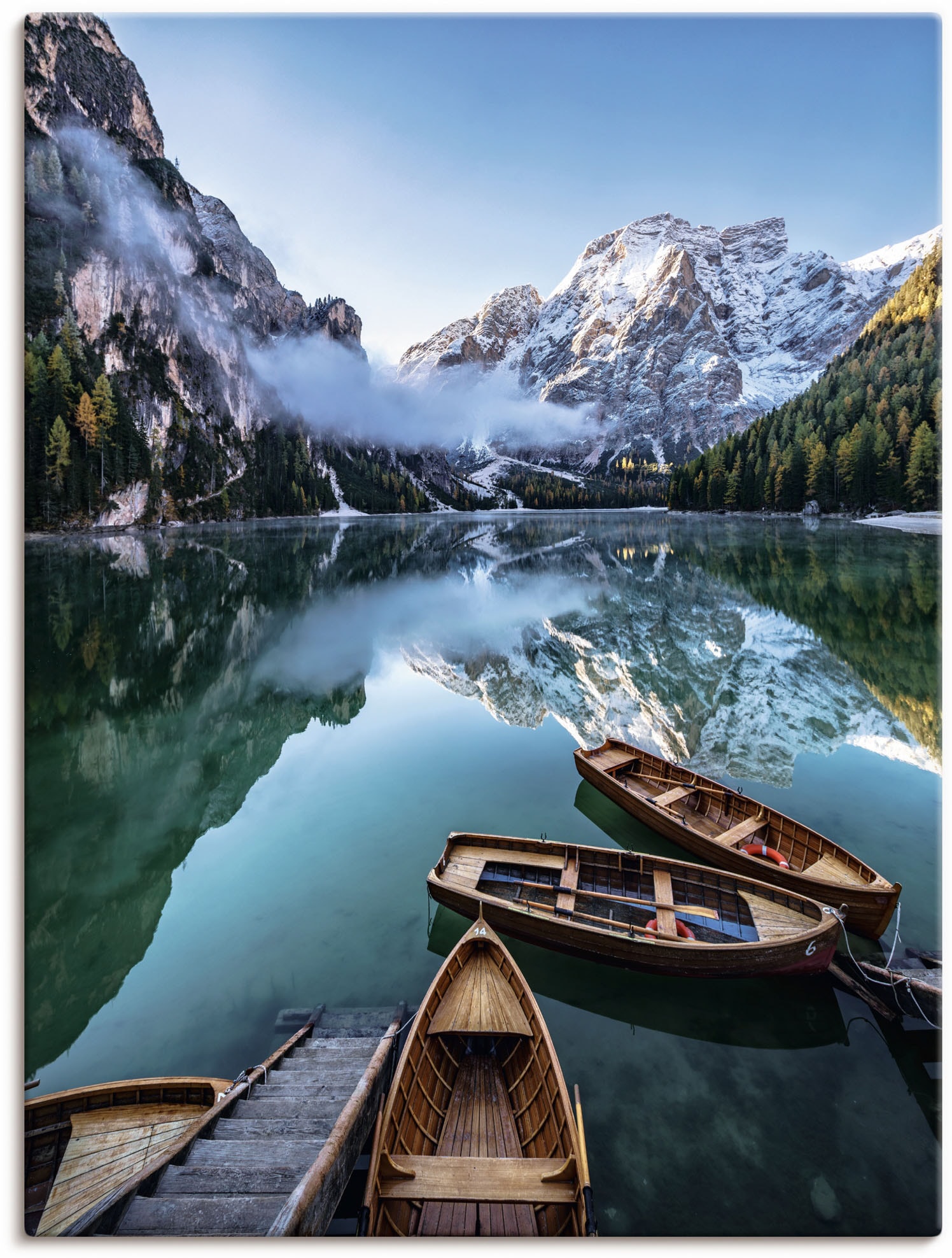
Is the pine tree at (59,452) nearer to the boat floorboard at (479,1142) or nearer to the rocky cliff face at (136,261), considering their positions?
the rocky cliff face at (136,261)

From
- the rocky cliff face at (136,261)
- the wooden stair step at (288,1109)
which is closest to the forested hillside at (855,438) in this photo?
the wooden stair step at (288,1109)

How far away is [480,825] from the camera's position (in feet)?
41.3

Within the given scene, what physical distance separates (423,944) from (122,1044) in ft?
13.8

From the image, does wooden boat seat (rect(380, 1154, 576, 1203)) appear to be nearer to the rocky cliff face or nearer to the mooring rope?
the mooring rope

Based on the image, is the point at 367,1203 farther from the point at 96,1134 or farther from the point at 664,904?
the point at 664,904

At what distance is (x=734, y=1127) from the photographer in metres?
6.22

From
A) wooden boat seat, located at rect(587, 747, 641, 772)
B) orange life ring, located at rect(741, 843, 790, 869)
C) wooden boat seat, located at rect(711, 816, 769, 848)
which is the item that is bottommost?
orange life ring, located at rect(741, 843, 790, 869)

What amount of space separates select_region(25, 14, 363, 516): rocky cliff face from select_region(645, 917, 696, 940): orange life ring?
120m

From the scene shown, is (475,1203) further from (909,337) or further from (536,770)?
(909,337)

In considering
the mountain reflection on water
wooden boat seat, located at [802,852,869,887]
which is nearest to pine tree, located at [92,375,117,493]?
the mountain reflection on water

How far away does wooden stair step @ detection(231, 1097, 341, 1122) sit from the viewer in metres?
5.39

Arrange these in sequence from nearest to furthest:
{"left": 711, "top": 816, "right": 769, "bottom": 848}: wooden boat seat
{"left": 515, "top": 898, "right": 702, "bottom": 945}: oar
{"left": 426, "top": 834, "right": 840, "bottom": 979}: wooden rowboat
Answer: {"left": 426, "top": 834, "right": 840, "bottom": 979}: wooden rowboat < {"left": 515, "top": 898, "right": 702, "bottom": 945}: oar < {"left": 711, "top": 816, "right": 769, "bottom": 848}: wooden boat seat

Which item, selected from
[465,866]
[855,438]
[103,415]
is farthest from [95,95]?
[465,866]

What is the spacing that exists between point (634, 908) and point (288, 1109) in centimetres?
572
